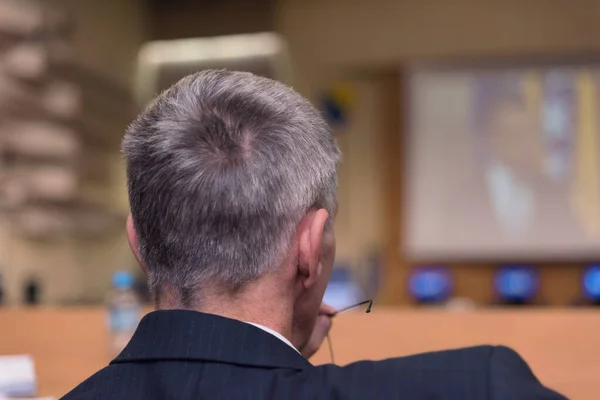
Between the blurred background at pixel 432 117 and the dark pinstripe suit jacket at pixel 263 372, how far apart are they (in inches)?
158

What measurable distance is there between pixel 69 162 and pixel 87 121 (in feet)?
1.09

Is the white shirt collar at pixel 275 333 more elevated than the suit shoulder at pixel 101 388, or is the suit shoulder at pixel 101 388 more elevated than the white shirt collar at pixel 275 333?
the white shirt collar at pixel 275 333

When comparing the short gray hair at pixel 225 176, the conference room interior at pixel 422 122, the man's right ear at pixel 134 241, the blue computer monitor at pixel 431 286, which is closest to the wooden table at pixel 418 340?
the man's right ear at pixel 134 241

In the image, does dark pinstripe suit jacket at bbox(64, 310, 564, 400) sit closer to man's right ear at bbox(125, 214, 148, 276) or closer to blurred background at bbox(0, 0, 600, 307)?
man's right ear at bbox(125, 214, 148, 276)

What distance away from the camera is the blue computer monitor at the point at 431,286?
5.22 metres

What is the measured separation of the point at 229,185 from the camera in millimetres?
732

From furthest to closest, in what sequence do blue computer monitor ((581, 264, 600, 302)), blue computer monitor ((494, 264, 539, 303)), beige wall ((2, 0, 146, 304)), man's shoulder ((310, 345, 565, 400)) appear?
blue computer monitor ((494, 264, 539, 303))
blue computer monitor ((581, 264, 600, 302))
beige wall ((2, 0, 146, 304))
man's shoulder ((310, 345, 565, 400))

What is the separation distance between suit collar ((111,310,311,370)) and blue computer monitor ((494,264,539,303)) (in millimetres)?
4597

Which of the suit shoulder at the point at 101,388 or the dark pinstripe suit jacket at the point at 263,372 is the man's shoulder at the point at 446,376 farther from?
the suit shoulder at the point at 101,388

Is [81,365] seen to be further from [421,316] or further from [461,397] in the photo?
[461,397]

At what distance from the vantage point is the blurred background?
5.13 metres

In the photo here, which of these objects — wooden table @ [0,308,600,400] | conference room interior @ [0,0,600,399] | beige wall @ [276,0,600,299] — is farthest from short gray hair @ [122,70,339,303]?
beige wall @ [276,0,600,299]

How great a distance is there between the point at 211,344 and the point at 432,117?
4.75 m

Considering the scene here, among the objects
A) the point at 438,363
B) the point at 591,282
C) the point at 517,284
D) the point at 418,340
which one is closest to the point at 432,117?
the point at 517,284
